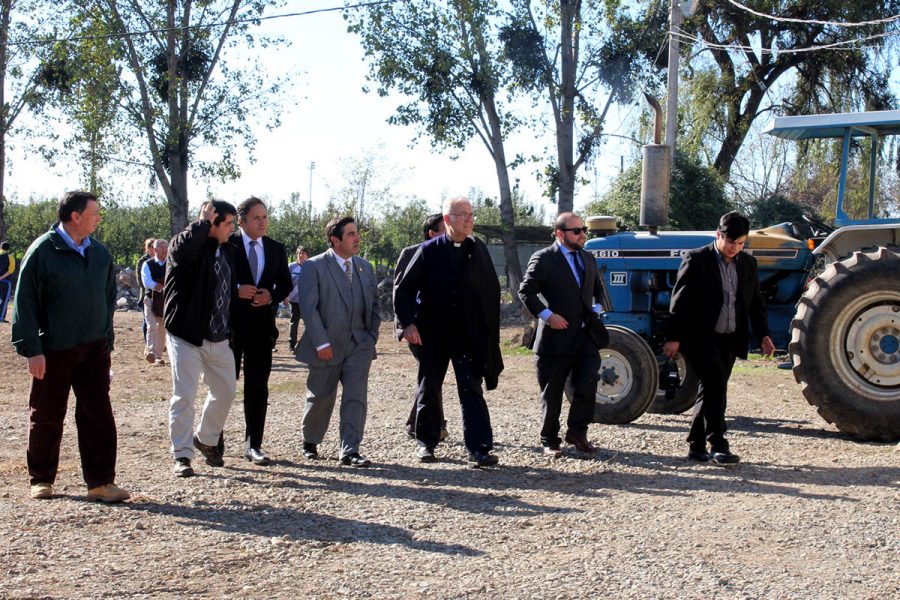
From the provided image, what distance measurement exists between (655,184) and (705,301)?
290cm

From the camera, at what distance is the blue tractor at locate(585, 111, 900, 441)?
847 cm

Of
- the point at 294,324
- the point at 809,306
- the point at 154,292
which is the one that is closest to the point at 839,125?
the point at 809,306

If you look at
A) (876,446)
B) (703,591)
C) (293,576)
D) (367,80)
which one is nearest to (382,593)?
(293,576)

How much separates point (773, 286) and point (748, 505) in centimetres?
419

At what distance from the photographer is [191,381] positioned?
7.13 meters

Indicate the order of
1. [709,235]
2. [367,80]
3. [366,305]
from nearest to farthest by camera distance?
[366,305]
[709,235]
[367,80]

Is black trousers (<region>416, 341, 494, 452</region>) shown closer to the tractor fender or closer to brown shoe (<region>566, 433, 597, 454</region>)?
brown shoe (<region>566, 433, 597, 454</region>)

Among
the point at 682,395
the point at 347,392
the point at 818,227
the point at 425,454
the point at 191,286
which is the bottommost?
the point at 425,454

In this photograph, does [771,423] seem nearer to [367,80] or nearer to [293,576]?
[293,576]

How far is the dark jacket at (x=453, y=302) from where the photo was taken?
297 inches

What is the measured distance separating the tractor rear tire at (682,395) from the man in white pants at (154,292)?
6.32 metres

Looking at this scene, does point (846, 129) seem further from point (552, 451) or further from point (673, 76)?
point (673, 76)

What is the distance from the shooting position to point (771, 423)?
32.2 feet

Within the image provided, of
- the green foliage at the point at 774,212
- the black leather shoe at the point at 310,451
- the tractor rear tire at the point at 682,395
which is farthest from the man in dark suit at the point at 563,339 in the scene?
the green foliage at the point at 774,212
